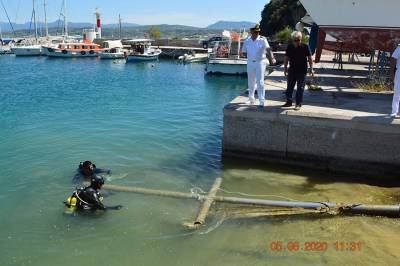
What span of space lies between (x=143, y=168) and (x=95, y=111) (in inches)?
370

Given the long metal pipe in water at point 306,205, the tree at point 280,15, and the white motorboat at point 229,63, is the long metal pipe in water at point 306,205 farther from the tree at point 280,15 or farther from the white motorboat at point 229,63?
the tree at point 280,15

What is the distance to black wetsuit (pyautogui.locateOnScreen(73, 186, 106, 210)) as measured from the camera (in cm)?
769

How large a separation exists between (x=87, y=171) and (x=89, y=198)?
188cm

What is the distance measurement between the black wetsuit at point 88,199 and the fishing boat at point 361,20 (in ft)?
35.6

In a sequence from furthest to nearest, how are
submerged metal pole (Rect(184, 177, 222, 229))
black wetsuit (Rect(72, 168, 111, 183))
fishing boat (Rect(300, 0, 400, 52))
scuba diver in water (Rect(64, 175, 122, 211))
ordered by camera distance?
fishing boat (Rect(300, 0, 400, 52)) → black wetsuit (Rect(72, 168, 111, 183)) → scuba diver in water (Rect(64, 175, 122, 211)) → submerged metal pole (Rect(184, 177, 222, 229))

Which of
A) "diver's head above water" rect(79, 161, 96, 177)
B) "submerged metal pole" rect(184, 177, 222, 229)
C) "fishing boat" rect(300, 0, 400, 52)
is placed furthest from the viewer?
"fishing boat" rect(300, 0, 400, 52)

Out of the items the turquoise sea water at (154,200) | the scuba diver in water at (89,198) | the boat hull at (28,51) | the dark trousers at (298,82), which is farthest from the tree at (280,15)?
the scuba diver in water at (89,198)

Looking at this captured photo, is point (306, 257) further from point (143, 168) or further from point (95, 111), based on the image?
point (95, 111)

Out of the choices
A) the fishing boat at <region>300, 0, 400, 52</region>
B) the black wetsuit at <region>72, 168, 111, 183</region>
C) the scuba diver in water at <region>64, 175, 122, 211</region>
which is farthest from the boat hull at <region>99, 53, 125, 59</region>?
the scuba diver in water at <region>64, 175, 122, 211</region>

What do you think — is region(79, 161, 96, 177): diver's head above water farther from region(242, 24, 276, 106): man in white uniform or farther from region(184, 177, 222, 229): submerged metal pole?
region(242, 24, 276, 106): man in white uniform

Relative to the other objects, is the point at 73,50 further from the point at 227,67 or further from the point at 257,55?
the point at 257,55

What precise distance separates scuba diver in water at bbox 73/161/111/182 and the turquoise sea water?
275 mm

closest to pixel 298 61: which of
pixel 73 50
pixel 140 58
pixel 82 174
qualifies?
pixel 82 174

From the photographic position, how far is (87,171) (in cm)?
947
